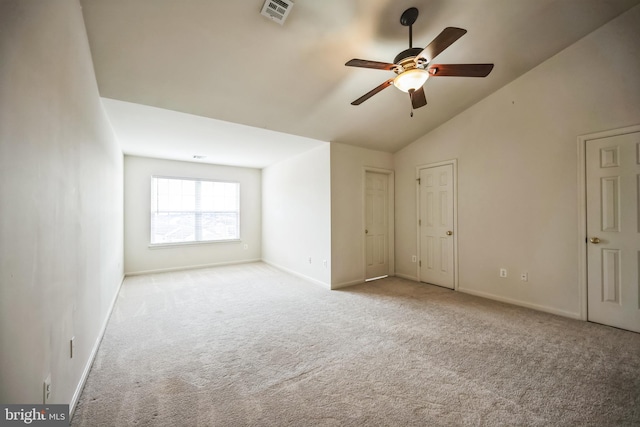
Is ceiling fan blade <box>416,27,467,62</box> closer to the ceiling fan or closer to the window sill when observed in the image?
the ceiling fan

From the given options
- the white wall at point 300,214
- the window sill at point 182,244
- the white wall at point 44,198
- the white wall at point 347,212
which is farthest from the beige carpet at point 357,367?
the window sill at point 182,244

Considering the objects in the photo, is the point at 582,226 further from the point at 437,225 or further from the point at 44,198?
the point at 44,198

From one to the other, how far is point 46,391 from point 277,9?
9.23 feet

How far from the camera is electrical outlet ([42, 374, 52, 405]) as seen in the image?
1.21m

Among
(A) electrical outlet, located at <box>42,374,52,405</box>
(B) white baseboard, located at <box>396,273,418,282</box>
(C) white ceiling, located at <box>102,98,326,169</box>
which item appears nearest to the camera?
(A) electrical outlet, located at <box>42,374,52,405</box>

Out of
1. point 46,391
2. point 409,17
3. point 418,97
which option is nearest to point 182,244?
point 46,391

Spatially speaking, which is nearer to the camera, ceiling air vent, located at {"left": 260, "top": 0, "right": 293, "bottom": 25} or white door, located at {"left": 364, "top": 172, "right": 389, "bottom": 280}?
ceiling air vent, located at {"left": 260, "top": 0, "right": 293, "bottom": 25}

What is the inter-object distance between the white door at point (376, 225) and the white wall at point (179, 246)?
3.08 metres

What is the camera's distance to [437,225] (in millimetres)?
4180

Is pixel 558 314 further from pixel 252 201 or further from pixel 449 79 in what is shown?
pixel 252 201

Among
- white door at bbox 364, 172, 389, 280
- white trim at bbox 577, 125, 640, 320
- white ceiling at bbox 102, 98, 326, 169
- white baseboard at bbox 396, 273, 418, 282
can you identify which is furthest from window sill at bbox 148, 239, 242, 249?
white trim at bbox 577, 125, 640, 320

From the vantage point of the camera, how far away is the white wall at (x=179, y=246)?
493cm

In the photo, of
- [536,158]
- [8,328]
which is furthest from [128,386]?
[536,158]

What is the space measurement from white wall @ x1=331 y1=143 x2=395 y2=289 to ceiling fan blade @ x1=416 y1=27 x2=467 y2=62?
7.57 ft
